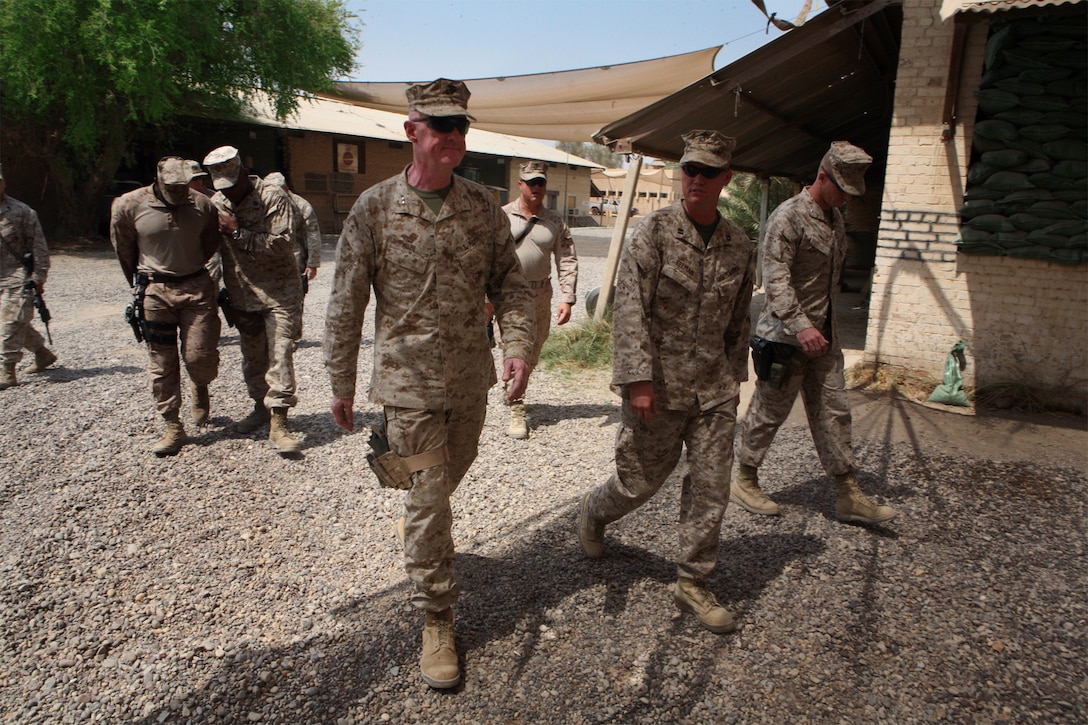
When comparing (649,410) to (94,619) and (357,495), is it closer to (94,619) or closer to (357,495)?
(357,495)

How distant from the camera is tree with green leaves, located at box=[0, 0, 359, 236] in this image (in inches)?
536

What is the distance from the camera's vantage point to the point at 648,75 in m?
9.92

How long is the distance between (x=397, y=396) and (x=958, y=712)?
91.2 inches

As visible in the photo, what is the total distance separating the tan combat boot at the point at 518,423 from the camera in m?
5.37

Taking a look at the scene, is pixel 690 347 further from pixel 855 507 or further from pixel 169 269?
pixel 169 269

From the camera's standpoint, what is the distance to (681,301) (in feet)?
9.89

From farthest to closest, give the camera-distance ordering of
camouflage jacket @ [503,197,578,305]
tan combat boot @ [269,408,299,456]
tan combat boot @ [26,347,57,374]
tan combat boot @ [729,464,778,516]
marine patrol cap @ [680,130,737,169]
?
tan combat boot @ [26,347,57,374] → camouflage jacket @ [503,197,578,305] → tan combat boot @ [269,408,299,456] → tan combat boot @ [729,464,778,516] → marine patrol cap @ [680,130,737,169]

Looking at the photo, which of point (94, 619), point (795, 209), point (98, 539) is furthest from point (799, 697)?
point (98, 539)

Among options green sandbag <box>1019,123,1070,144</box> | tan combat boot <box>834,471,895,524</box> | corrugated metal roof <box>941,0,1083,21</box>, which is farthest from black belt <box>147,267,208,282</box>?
green sandbag <box>1019,123,1070,144</box>

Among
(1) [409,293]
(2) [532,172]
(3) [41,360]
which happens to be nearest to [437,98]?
(1) [409,293]

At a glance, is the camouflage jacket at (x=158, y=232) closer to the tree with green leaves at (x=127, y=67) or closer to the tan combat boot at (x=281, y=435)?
the tan combat boot at (x=281, y=435)

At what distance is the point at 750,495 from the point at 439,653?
7.27ft

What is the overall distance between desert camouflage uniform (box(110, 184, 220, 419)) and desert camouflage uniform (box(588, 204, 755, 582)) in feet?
10.7

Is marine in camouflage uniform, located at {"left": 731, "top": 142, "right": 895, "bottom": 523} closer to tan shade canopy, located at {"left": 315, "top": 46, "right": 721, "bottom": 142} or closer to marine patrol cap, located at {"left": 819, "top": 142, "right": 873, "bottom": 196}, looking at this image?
marine patrol cap, located at {"left": 819, "top": 142, "right": 873, "bottom": 196}
